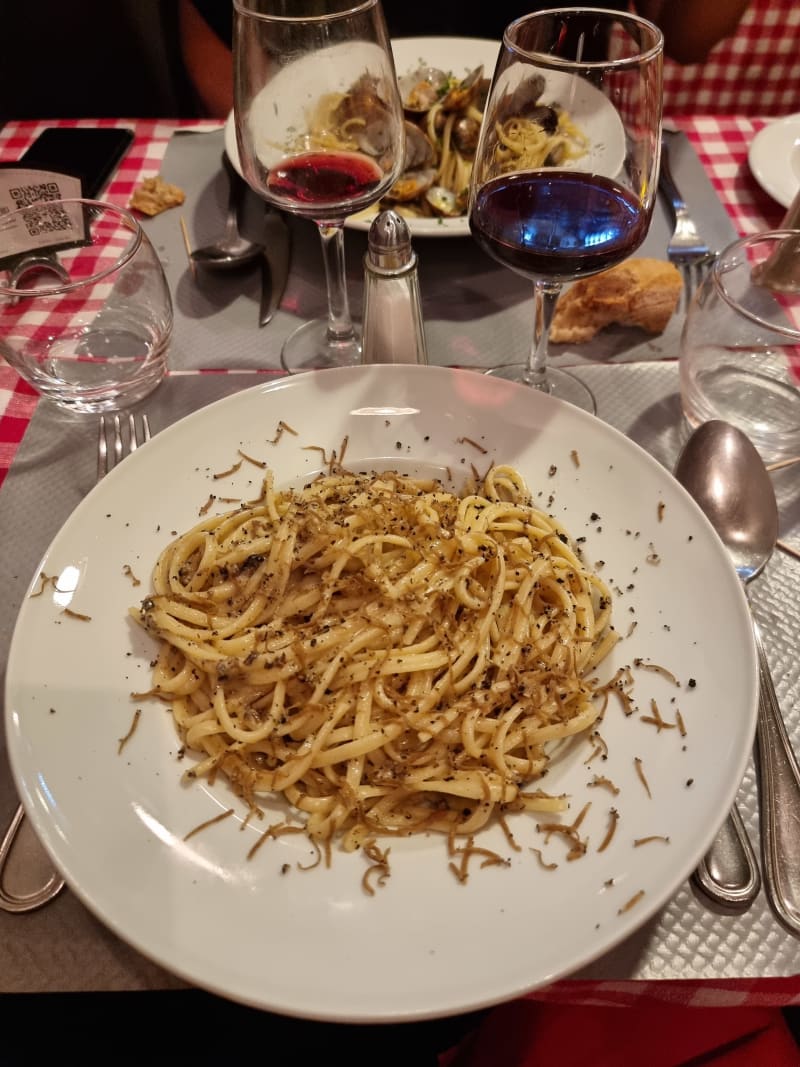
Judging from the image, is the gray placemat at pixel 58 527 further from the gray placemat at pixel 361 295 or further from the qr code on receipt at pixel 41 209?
the qr code on receipt at pixel 41 209

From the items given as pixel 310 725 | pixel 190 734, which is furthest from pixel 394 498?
pixel 190 734

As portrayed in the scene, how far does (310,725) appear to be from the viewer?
1187 millimetres

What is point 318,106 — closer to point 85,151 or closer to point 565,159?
point 565,159

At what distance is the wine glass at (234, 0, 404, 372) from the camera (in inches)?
57.6

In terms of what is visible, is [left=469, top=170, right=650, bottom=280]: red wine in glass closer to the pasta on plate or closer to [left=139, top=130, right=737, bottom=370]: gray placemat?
the pasta on plate

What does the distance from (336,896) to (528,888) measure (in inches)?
9.3

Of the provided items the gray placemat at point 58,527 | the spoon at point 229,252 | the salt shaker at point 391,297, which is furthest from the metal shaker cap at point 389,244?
the spoon at point 229,252

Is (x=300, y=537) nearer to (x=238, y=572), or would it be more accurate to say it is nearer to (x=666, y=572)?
(x=238, y=572)

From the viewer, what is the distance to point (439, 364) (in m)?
1.92

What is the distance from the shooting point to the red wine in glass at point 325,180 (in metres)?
1.61

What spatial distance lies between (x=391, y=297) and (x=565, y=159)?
0.44 meters

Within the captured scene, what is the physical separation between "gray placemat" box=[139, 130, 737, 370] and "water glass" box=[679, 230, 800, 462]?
0.20 m

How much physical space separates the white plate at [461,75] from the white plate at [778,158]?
90cm

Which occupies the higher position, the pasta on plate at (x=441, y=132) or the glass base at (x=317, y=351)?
Result: the pasta on plate at (x=441, y=132)
